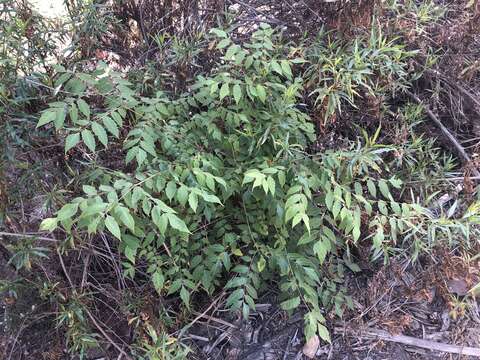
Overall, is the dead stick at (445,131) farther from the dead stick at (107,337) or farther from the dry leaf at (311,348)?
the dead stick at (107,337)

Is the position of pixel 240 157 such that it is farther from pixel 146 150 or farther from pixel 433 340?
pixel 433 340

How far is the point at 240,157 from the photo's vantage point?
218cm

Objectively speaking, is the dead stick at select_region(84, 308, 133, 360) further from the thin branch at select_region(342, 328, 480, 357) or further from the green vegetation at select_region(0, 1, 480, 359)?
the thin branch at select_region(342, 328, 480, 357)

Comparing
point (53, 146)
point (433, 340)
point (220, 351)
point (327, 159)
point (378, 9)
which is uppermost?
point (378, 9)

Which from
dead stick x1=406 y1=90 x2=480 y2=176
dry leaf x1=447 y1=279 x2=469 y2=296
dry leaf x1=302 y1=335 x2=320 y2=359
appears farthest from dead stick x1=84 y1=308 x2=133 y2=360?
dead stick x1=406 y1=90 x2=480 y2=176

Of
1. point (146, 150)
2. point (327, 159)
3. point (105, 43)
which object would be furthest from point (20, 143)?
point (327, 159)

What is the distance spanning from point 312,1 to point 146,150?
1.41 m

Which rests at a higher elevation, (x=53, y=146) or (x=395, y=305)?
(x=53, y=146)

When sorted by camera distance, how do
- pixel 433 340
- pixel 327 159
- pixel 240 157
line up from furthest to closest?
pixel 433 340
pixel 240 157
pixel 327 159

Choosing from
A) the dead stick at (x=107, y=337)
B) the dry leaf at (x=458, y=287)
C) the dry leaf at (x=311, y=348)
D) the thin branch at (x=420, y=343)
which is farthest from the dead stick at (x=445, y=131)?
the dead stick at (x=107, y=337)

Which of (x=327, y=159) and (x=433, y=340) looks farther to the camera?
(x=433, y=340)

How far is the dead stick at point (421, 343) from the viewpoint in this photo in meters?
2.29

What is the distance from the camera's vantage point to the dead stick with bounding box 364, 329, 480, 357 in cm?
229

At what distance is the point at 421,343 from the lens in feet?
7.61
